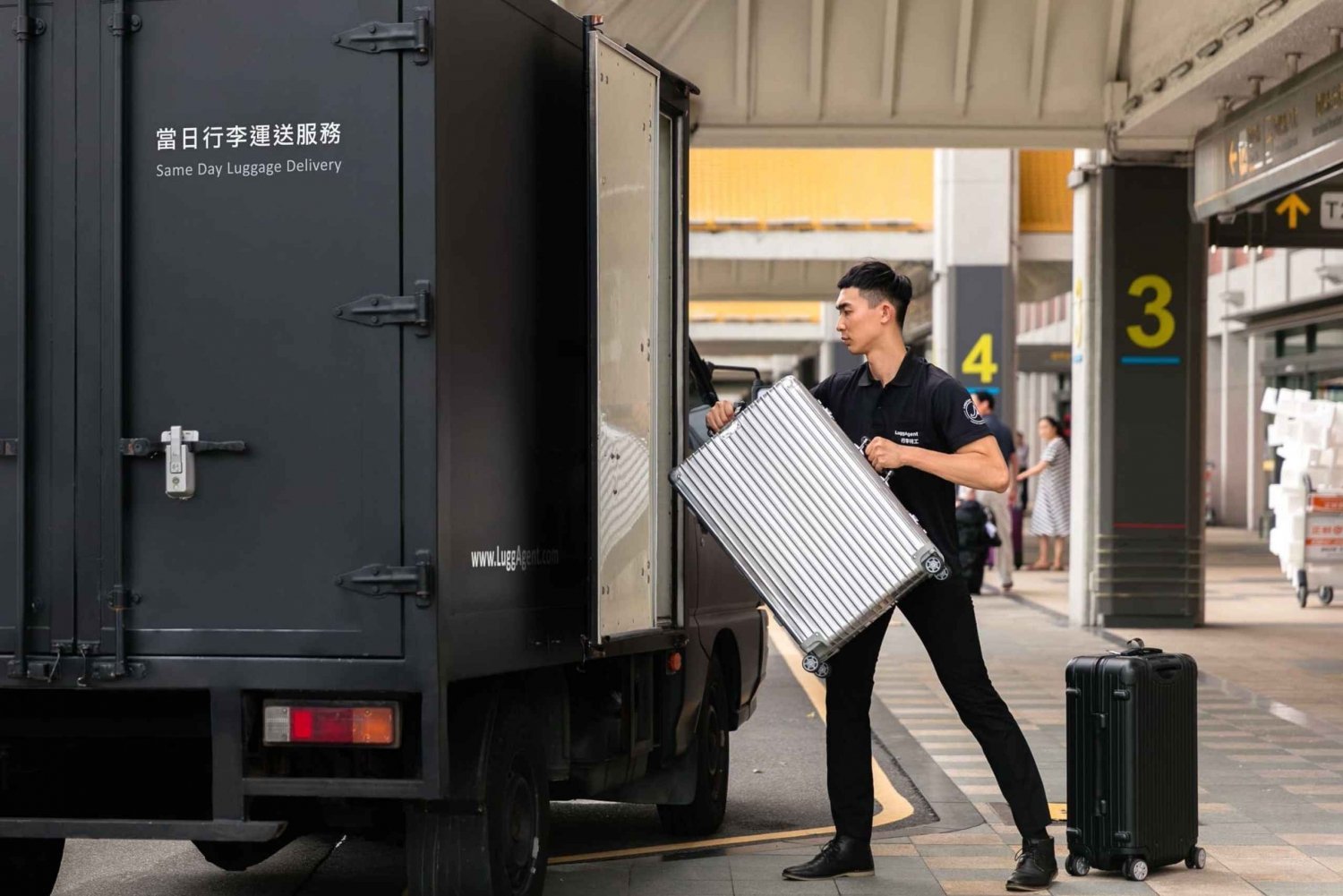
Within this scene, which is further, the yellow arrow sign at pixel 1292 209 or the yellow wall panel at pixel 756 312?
the yellow wall panel at pixel 756 312

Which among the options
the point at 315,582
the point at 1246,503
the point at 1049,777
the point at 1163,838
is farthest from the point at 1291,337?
the point at 315,582

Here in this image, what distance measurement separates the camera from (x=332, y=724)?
489 centimetres

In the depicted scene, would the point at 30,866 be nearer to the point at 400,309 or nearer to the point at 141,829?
the point at 141,829

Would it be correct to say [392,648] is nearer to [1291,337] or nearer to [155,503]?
[155,503]

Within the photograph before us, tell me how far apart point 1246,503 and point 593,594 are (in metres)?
35.2

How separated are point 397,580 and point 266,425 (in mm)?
553

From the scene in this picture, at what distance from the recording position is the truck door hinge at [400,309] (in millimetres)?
4852

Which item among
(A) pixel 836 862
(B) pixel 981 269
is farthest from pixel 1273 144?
(B) pixel 981 269

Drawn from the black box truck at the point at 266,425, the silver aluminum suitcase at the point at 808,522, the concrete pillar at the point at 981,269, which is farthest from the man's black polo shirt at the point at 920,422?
the concrete pillar at the point at 981,269

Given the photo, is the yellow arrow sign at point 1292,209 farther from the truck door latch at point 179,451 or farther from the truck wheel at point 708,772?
the truck door latch at point 179,451

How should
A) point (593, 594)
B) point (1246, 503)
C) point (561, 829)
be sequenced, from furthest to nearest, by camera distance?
point (1246, 503) < point (561, 829) < point (593, 594)

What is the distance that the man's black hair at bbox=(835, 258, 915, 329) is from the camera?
643cm

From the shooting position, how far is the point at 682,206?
21.4 feet

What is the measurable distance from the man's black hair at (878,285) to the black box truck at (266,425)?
1.41m
